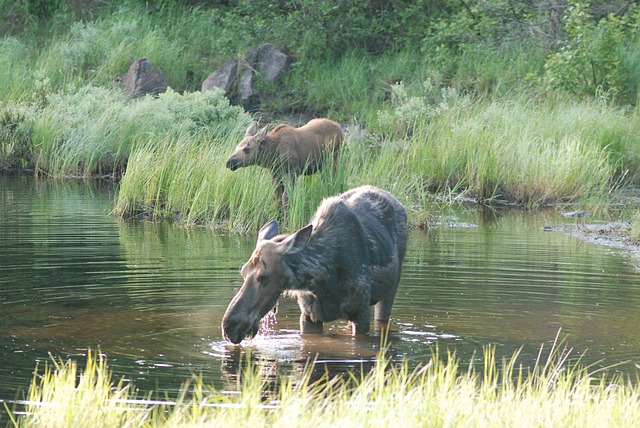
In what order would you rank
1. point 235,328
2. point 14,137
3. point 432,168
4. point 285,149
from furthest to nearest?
point 14,137
point 432,168
point 285,149
point 235,328

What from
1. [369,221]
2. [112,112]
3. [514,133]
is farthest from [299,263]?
[112,112]

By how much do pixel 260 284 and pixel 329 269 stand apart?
704 millimetres

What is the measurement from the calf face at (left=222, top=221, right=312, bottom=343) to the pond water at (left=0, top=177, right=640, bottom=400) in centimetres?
33

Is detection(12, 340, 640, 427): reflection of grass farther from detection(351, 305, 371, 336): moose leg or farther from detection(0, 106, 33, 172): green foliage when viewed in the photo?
detection(0, 106, 33, 172): green foliage

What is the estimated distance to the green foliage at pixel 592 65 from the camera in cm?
2167

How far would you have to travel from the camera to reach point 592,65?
2208 cm

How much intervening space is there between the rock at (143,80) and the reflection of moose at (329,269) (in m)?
16.7

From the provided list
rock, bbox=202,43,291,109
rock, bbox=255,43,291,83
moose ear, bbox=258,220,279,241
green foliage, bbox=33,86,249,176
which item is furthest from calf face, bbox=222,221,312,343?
rock, bbox=255,43,291,83

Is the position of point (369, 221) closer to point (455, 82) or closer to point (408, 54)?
point (455, 82)

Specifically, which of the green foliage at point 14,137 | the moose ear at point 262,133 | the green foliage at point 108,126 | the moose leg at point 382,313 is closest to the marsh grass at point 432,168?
the moose ear at point 262,133

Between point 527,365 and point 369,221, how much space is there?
1874 mm

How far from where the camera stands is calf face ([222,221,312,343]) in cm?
776

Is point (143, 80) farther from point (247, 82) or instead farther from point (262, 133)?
point (262, 133)

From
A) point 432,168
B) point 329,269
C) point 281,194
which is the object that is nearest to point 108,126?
point 281,194
